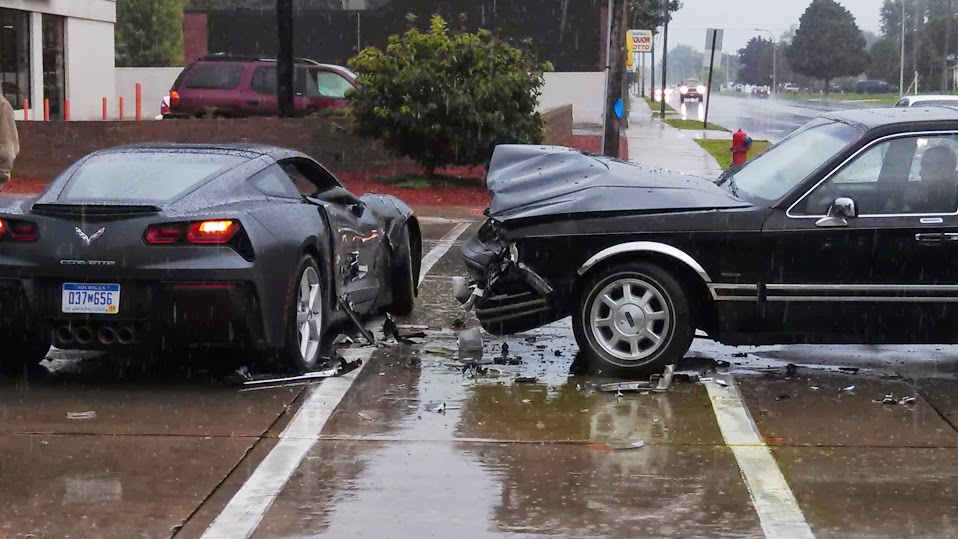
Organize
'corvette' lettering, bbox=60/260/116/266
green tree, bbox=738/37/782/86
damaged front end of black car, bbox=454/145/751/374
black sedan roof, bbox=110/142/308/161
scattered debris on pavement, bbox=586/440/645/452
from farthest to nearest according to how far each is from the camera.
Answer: green tree, bbox=738/37/782/86 → black sedan roof, bbox=110/142/308/161 → damaged front end of black car, bbox=454/145/751/374 → 'corvette' lettering, bbox=60/260/116/266 → scattered debris on pavement, bbox=586/440/645/452

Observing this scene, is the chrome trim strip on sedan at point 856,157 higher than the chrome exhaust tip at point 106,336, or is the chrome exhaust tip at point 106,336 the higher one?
the chrome trim strip on sedan at point 856,157

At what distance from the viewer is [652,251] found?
7.86 meters

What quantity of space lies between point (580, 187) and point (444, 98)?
12.0 meters

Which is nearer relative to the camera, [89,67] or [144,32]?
[89,67]

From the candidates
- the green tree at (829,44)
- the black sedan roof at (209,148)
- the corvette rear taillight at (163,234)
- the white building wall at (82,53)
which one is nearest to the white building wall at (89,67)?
the white building wall at (82,53)

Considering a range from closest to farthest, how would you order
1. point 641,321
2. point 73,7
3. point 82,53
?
point 641,321, point 73,7, point 82,53

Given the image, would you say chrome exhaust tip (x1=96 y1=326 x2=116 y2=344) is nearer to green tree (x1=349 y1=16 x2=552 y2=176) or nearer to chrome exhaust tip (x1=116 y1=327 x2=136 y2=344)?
chrome exhaust tip (x1=116 y1=327 x2=136 y2=344)

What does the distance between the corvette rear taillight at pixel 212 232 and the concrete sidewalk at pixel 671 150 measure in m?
13.8

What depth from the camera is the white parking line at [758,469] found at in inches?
212

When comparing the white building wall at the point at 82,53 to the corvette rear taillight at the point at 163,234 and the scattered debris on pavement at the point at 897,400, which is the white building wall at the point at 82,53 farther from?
the scattered debris on pavement at the point at 897,400

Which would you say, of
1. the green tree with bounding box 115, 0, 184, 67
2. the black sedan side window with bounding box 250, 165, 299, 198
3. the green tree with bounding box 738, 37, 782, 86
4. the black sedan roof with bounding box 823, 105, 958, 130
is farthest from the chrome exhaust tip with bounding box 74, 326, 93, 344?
the green tree with bounding box 738, 37, 782, 86

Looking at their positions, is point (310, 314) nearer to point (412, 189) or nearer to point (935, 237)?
point (935, 237)

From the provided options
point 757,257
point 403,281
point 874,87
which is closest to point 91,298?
point 403,281

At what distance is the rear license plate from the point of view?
728 cm
